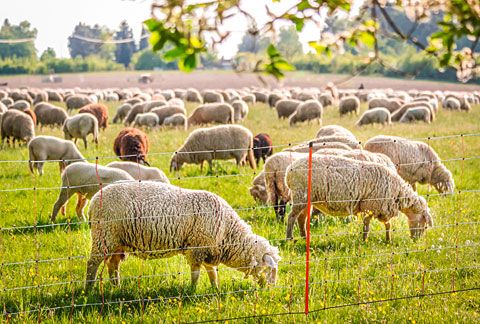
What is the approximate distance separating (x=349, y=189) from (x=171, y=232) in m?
2.70

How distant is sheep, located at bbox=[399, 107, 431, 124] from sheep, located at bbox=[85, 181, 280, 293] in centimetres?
2005

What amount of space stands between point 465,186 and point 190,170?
228 inches

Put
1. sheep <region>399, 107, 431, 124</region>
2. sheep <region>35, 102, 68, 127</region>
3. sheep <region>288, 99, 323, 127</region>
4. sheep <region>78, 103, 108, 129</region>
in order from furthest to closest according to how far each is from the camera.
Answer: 1. sheep <region>288, 99, 323, 127</region>
2. sheep <region>399, 107, 431, 124</region>
3. sheep <region>35, 102, 68, 127</region>
4. sheep <region>78, 103, 108, 129</region>

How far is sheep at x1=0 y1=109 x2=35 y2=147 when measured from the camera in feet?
56.0

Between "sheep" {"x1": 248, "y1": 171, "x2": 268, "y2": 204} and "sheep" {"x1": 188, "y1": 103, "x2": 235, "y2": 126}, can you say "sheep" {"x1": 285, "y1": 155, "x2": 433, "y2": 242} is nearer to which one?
"sheep" {"x1": 248, "y1": 171, "x2": 268, "y2": 204}

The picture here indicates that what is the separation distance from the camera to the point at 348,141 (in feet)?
34.1

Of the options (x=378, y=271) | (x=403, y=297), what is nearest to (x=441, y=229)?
(x=378, y=271)

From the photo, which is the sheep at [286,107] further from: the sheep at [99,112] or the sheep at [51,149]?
the sheep at [51,149]

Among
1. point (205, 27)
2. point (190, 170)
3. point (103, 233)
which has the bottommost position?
point (190, 170)

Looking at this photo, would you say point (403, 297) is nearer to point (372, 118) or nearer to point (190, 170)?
point (190, 170)

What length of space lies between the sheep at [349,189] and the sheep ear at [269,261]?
5.66 ft

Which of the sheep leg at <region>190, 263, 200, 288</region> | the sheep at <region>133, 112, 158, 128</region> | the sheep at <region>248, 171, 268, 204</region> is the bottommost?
the sheep at <region>133, 112, 158, 128</region>

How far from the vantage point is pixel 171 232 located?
586 centimetres

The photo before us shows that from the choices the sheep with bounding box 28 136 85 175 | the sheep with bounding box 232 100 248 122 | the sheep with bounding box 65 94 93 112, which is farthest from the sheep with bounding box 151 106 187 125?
the sheep with bounding box 28 136 85 175
